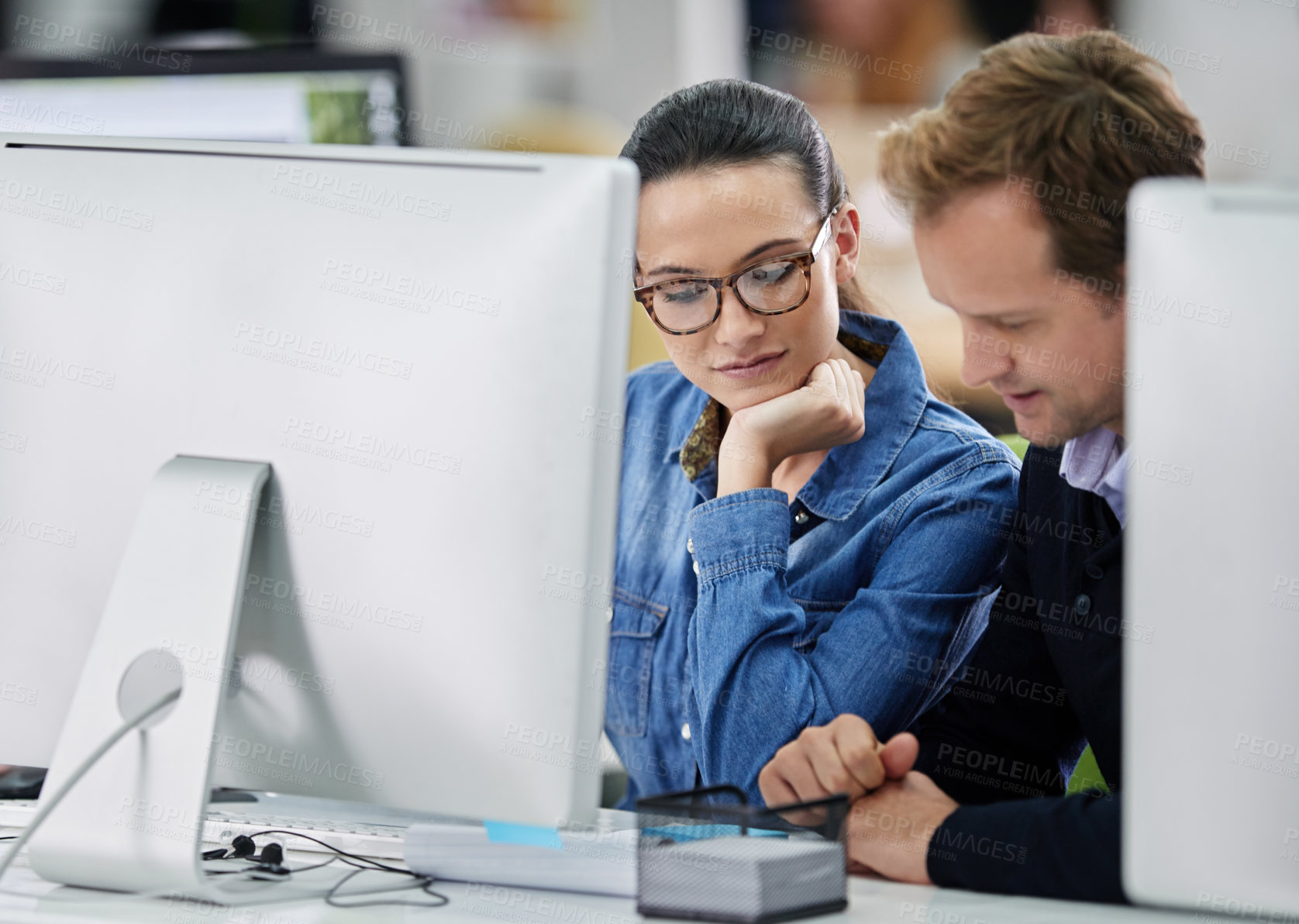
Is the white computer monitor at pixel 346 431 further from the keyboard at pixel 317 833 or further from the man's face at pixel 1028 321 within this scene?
the man's face at pixel 1028 321

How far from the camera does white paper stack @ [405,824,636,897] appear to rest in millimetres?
864

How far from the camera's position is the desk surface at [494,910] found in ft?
2.51

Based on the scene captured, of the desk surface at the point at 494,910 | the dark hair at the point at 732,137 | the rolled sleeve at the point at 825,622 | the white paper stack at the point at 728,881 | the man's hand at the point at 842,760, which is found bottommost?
the desk surface at the point at 494,910

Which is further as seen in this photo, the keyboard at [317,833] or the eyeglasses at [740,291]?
the eyeglasses at [740,291]

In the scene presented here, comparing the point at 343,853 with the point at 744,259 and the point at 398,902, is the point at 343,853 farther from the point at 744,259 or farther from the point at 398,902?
the point at 744,259

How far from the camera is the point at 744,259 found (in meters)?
1.27

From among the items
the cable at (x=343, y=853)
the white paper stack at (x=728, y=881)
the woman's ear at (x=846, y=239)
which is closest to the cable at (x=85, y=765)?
the cable at (x=343, y=853)

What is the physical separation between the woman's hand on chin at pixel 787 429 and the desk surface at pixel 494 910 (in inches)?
18.2

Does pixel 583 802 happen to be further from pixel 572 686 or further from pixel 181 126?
pixel 181 126

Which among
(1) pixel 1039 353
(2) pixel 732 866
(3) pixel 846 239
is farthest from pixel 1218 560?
(3) pixel 846 239

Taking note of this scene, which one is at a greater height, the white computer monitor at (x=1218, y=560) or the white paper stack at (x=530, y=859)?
the white computer monitor at (x=1218, y=560)

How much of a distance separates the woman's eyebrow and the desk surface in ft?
2.26

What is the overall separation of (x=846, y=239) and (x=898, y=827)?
2.42 ft

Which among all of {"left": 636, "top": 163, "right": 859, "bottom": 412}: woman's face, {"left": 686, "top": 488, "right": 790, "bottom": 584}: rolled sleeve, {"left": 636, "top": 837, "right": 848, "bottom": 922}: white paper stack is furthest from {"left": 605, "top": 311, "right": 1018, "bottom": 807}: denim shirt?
{"left": 636, "top": 837, "right": 848, "bottom": 922}: white paper stack
